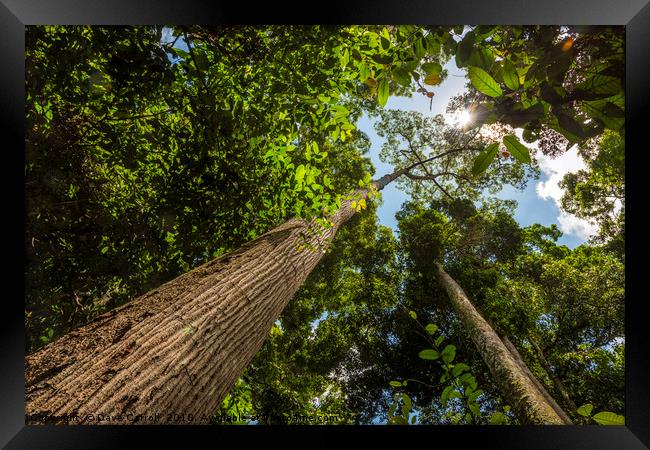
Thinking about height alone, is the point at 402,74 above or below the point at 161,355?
above

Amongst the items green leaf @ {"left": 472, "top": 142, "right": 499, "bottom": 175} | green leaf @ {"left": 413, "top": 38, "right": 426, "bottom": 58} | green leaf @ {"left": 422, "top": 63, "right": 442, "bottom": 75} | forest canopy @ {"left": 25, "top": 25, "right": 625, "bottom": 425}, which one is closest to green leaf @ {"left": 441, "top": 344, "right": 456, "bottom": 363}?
forest canopy @ {"left": 25, "top": 25, "right": 625, "bottom": 425}

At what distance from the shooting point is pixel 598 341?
5.03 m

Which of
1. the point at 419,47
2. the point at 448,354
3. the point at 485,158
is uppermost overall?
the point at 419,47

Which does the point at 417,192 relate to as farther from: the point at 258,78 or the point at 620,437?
the point at 620,437

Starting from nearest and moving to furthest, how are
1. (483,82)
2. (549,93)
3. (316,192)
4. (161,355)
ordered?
(483,82) → (549,93) → (161,355) → (316,192)

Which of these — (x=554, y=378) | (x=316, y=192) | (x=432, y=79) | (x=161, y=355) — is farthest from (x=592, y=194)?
(x=161, y=355)

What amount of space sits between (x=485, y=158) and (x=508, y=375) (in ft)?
14.7

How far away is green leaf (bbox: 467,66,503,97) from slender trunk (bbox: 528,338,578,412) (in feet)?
20.6

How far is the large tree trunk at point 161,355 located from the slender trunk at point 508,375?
122 inches

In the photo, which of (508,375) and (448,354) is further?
(508,375)

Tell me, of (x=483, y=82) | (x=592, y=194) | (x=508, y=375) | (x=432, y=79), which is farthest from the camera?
(x=592, y=194)

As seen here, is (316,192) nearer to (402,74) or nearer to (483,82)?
(402,74)
